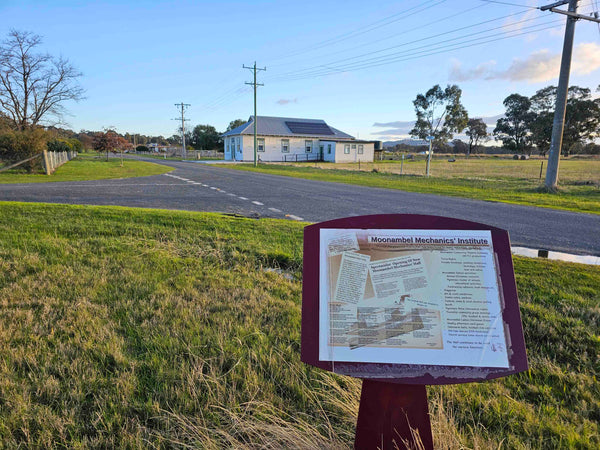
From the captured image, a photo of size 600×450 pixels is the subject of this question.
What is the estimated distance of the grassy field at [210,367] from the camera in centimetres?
209

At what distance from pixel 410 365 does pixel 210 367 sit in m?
1.58

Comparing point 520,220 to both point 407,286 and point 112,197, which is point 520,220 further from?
point 112,197

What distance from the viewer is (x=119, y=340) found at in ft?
9.70

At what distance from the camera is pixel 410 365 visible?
1.55 meters

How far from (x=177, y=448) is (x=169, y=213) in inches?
260

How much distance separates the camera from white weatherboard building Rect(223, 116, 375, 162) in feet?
158

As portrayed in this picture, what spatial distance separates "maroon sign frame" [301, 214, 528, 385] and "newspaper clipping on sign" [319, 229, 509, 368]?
0.02 metres

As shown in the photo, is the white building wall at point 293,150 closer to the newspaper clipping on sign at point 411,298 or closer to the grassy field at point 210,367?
the grassy field at point 210,367

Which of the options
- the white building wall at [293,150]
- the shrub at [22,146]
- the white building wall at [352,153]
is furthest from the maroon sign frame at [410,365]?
the white building wall at [352,153]

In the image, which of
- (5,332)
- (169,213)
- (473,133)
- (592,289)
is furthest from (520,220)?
(473,133)

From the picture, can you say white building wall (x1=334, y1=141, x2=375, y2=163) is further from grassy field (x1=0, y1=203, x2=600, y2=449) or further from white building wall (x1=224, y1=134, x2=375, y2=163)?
grassy field (x1=0, y1=203, x2=600, y2=449)

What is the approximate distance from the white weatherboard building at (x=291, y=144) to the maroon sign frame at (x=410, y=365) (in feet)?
153

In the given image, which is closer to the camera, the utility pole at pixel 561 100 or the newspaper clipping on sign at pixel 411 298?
the newspaper clipping on sign at pixel 411 298

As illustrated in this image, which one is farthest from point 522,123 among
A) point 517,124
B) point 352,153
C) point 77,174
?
point 77,174
